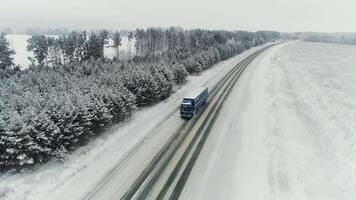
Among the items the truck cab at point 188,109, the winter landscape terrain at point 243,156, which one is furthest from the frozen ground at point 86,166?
the truck cab at point 188,109

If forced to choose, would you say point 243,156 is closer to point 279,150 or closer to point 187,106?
point 279,150

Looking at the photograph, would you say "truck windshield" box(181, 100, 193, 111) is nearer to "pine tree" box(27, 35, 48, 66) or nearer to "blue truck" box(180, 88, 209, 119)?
"blue truck" box(180, 88, 209, 119)

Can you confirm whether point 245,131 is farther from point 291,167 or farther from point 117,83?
point 117,83

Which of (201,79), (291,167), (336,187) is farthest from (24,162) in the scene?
(201,79)

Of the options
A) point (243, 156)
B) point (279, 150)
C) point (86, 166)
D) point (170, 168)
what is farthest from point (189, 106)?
point (86, 166)

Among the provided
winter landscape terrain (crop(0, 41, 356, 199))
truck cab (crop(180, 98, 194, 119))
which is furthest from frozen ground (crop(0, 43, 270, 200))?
truck cab (crop(180, 98, 194, 119))
